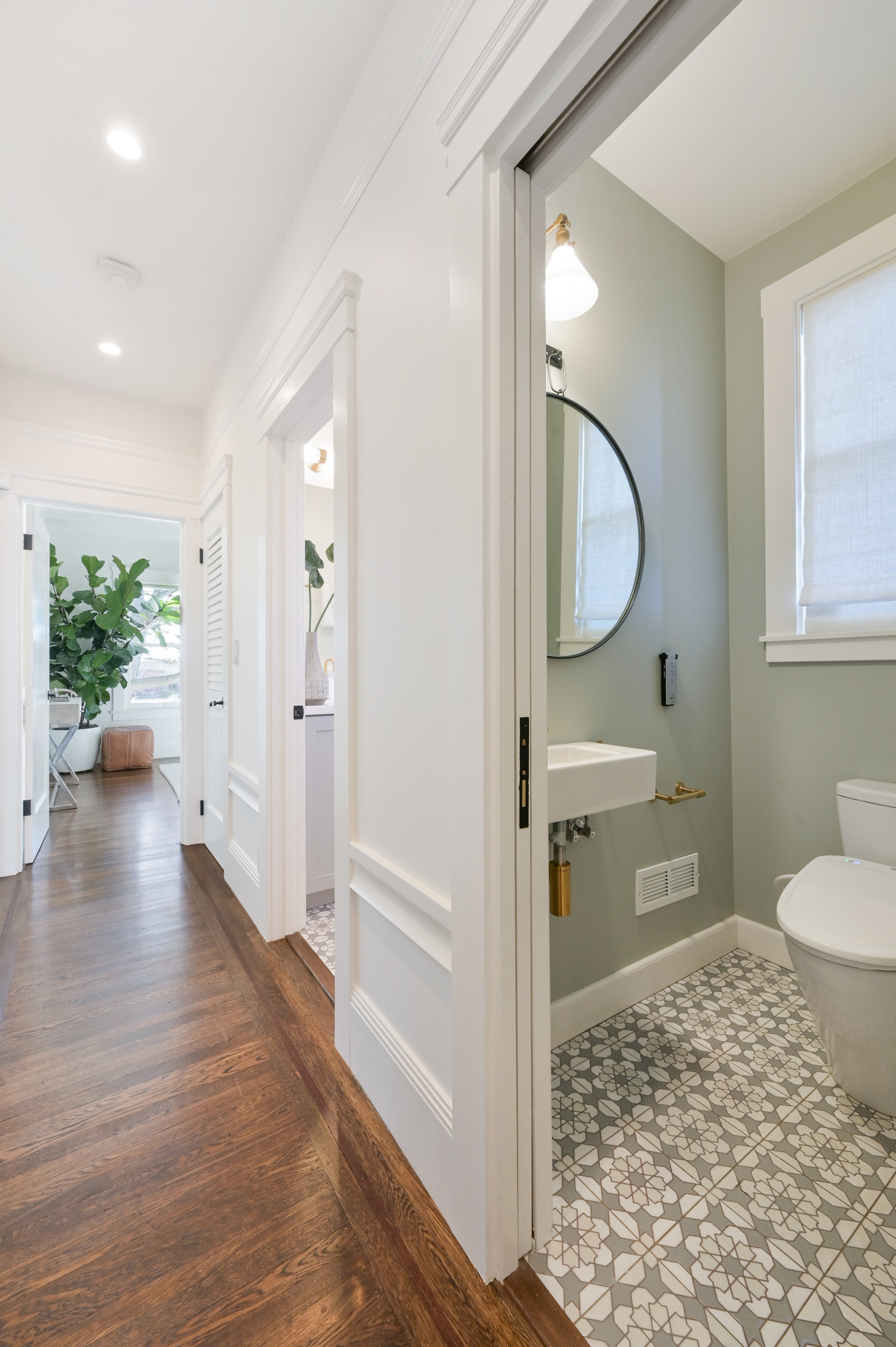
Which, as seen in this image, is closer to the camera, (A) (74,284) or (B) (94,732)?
(A) (74,284)

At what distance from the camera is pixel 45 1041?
1.64m

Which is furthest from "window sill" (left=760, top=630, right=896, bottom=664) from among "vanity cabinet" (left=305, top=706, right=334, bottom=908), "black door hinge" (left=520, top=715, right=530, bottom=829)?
"vanity cabinet" (left=305, top=706, right=334, bottom=908)

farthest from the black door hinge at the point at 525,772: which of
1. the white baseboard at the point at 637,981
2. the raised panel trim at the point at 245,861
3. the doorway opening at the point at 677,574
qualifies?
the raised panel trim at the point at 245,861

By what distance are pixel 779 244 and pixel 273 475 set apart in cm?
207

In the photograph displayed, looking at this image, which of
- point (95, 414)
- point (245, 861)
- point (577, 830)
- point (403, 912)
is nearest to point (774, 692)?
point (577, 830)

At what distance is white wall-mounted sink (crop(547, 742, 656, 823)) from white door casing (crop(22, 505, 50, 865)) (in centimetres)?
303

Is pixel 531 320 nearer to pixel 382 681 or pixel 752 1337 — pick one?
pixel 382 681

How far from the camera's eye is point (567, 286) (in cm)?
152

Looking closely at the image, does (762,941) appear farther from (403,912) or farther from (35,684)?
(35,684)

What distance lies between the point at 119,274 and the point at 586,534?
2.14m

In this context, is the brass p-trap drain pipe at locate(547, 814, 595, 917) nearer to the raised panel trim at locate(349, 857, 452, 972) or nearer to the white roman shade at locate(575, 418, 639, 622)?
the raised panel trim at locate(349, 857, 452, 972)

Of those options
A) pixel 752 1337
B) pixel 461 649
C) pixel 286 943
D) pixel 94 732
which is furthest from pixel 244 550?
pixel 94 732

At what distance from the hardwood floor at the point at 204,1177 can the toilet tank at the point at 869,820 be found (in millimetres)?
1448

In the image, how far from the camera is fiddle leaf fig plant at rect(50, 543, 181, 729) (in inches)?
214
